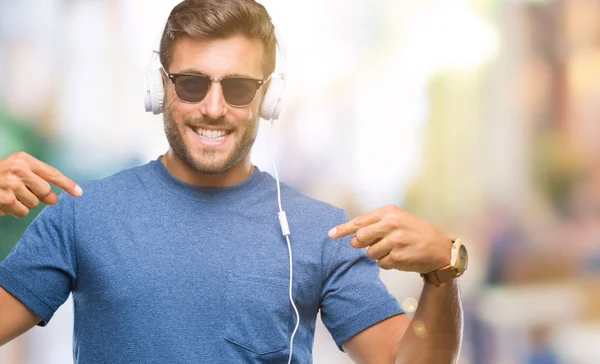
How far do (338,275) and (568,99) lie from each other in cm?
262

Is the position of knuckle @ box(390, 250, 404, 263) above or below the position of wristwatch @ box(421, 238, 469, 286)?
above

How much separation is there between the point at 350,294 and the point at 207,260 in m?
0.30

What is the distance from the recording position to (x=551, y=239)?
3742 millimetres

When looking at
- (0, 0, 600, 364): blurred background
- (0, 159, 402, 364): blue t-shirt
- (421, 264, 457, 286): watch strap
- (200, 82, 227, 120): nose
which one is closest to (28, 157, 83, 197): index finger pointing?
(0, 159, 402, 364): blue t-shirt

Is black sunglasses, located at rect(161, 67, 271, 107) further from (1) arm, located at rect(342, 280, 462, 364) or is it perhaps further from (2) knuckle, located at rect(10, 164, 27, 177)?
(1) arm, located at rect(342, 280, 462, 364)

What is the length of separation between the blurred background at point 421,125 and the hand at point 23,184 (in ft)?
4.11

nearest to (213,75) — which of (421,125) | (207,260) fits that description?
Result: (207,260)

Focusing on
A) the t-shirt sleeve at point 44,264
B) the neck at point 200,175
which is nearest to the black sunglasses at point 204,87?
the neck at point 200,175

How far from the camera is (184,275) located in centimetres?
148

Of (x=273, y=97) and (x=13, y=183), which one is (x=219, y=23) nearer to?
(x=273, y=97)

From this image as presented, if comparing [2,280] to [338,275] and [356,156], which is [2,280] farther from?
[356,156]

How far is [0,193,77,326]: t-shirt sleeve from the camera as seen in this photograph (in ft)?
4.79

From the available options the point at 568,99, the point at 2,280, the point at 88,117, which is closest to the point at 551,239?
the point at 568,99

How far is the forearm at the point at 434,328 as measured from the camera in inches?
53.6
